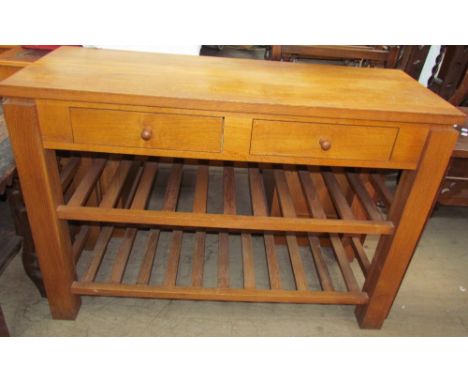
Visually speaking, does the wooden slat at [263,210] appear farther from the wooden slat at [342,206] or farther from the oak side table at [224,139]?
the wooden slat at [342,206]

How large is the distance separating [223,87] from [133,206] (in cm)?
63

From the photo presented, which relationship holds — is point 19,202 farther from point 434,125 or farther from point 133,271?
point 434,125

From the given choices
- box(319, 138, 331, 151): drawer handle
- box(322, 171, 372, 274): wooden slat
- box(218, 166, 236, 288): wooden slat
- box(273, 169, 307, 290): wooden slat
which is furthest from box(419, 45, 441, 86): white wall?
box(319, 138, 331, 151): drawer handle

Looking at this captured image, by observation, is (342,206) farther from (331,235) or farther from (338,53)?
(338,53)

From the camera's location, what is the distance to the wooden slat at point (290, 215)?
1634 mm

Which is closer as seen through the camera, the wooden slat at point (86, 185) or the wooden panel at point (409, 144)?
the wooden panel at point (409, 144)

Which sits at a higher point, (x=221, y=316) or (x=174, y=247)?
(x=174, y=247)

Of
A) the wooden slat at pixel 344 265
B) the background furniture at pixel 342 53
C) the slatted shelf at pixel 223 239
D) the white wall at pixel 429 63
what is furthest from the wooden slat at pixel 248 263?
A: the white wall at pixel 429 63

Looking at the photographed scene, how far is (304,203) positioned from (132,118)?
44.3 inches

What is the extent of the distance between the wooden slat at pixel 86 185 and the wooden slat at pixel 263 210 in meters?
0.66

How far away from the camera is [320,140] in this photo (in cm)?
123

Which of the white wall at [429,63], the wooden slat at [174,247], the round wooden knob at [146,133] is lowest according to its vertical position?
the wooden slat at [174,247]

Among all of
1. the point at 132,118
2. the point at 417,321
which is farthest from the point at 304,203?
the point at 132,118

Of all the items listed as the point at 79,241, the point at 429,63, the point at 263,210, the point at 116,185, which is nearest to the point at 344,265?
the point at 263,210
